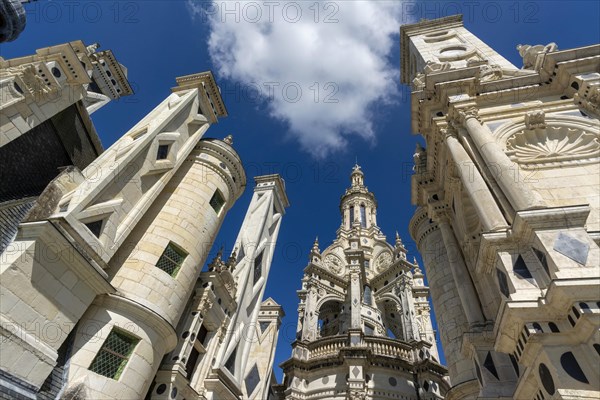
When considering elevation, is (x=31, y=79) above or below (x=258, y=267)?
below

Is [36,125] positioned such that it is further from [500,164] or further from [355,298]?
[355,298]

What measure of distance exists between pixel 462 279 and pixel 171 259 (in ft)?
33.4

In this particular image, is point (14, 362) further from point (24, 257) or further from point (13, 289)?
point (24, 257)

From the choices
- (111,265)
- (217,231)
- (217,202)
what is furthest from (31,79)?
(217,231)

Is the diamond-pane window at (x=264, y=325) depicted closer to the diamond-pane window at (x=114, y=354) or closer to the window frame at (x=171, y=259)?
the window frame at (x=171, y=259)

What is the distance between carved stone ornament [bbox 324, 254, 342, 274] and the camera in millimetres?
46906

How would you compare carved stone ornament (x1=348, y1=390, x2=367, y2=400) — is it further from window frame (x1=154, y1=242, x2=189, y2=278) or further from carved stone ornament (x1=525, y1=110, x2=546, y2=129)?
carved stone ornament (x1=525, y1=110, x2=546, y2=129)

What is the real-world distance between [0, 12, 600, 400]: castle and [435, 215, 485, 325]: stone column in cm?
6

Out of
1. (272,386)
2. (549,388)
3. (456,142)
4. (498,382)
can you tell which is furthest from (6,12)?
(272,386)

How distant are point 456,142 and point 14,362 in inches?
513

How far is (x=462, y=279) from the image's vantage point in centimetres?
1173

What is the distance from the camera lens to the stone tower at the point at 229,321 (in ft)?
43.0

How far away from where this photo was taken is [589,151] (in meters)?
9.84

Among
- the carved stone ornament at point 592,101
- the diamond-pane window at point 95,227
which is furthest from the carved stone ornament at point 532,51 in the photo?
the diamond-pane window at point 95,227
